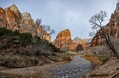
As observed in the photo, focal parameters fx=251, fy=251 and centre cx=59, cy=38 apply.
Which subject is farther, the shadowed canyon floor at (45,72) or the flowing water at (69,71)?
the flowing water at (69,71)

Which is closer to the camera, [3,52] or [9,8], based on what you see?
[3,52]

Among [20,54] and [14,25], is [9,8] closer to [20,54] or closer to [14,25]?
[14,25]

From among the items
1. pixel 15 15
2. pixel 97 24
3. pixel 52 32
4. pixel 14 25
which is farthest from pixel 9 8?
pixel 97 24

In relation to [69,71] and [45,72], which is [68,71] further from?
[45,72]

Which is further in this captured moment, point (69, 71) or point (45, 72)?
point (69, 71)

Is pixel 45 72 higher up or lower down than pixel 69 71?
higher up

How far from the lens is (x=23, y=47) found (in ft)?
183

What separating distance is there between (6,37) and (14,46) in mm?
3875

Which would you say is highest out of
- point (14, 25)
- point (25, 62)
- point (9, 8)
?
point (9, 8)

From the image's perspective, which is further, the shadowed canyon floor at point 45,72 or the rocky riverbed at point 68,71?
the rocky riverbed at point 68,71

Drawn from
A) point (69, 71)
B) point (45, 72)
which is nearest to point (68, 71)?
point (69, 71)

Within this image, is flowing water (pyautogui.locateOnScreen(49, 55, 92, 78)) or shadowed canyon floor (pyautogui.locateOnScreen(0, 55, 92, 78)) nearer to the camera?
shadowed canyon floor (pyautogui.locateOnScreen(0, 55, 92, 78))

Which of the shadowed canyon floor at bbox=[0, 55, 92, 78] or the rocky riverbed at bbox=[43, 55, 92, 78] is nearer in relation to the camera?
the shadowed canyon floor at bbox=[0, 55, 92, 78]

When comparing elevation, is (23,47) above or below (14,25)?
below
